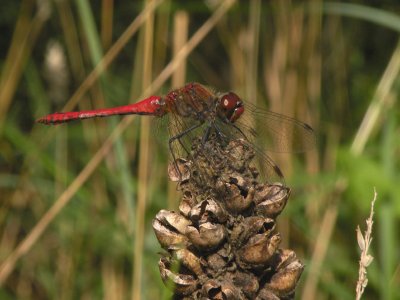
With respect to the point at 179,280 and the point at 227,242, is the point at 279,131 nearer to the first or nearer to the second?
the point at 227,242

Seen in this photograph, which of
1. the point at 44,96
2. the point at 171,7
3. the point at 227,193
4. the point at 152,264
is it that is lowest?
the point at 152,264

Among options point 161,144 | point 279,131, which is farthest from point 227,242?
point 161,144

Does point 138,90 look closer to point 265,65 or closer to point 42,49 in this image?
point 265,65

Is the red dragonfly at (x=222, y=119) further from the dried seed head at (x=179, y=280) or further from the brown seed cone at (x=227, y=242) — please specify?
the dried seed head at (x=179, y=280)

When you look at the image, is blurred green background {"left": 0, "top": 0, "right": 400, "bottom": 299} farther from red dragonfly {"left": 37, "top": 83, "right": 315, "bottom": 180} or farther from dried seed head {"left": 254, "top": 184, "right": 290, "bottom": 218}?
dried seed head {"left": 254, "top": 184, "right": 290, "bottom": 218}

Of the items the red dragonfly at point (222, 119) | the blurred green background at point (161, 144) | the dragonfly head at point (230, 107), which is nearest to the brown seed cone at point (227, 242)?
the red dragonfly at point (222, 119)

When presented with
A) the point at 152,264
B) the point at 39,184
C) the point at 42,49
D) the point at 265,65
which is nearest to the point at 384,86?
the point at 265,65
